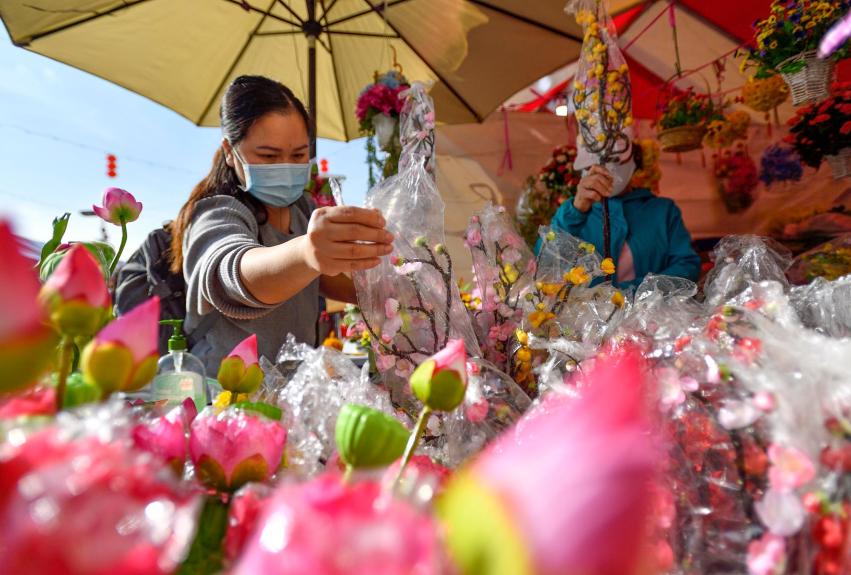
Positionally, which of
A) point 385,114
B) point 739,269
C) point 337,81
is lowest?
point 739,269

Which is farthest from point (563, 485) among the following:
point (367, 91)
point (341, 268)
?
point (367, 91)

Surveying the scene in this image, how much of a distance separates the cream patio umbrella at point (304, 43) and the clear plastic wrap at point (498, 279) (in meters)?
1.77

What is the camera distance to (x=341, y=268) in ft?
2.65

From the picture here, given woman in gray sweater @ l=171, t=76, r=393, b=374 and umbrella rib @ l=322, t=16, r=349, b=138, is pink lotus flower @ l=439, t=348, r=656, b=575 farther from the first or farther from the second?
umbrella rib @ l=322, t=16, r=349, b=138

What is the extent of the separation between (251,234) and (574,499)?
1.16 metres

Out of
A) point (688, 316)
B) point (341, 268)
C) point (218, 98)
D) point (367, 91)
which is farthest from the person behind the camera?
point (218, 98)

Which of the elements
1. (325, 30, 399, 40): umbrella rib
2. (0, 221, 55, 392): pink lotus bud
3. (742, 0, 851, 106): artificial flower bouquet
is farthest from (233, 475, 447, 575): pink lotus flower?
(325, 30, 399, 40): umbrella rib

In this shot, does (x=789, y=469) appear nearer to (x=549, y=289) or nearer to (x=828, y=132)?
(x=549, y=289)

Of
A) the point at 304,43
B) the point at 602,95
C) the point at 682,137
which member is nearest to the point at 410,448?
the point at 602,95

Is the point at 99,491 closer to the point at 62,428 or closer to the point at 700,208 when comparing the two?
the point at 62,428

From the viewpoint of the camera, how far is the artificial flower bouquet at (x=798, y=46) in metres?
1.95

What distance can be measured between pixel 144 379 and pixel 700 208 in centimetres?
432

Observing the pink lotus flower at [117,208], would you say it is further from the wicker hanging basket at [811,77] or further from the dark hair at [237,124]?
the wicker hanging basket at [811,77]

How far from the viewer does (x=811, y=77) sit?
2.08 meters
